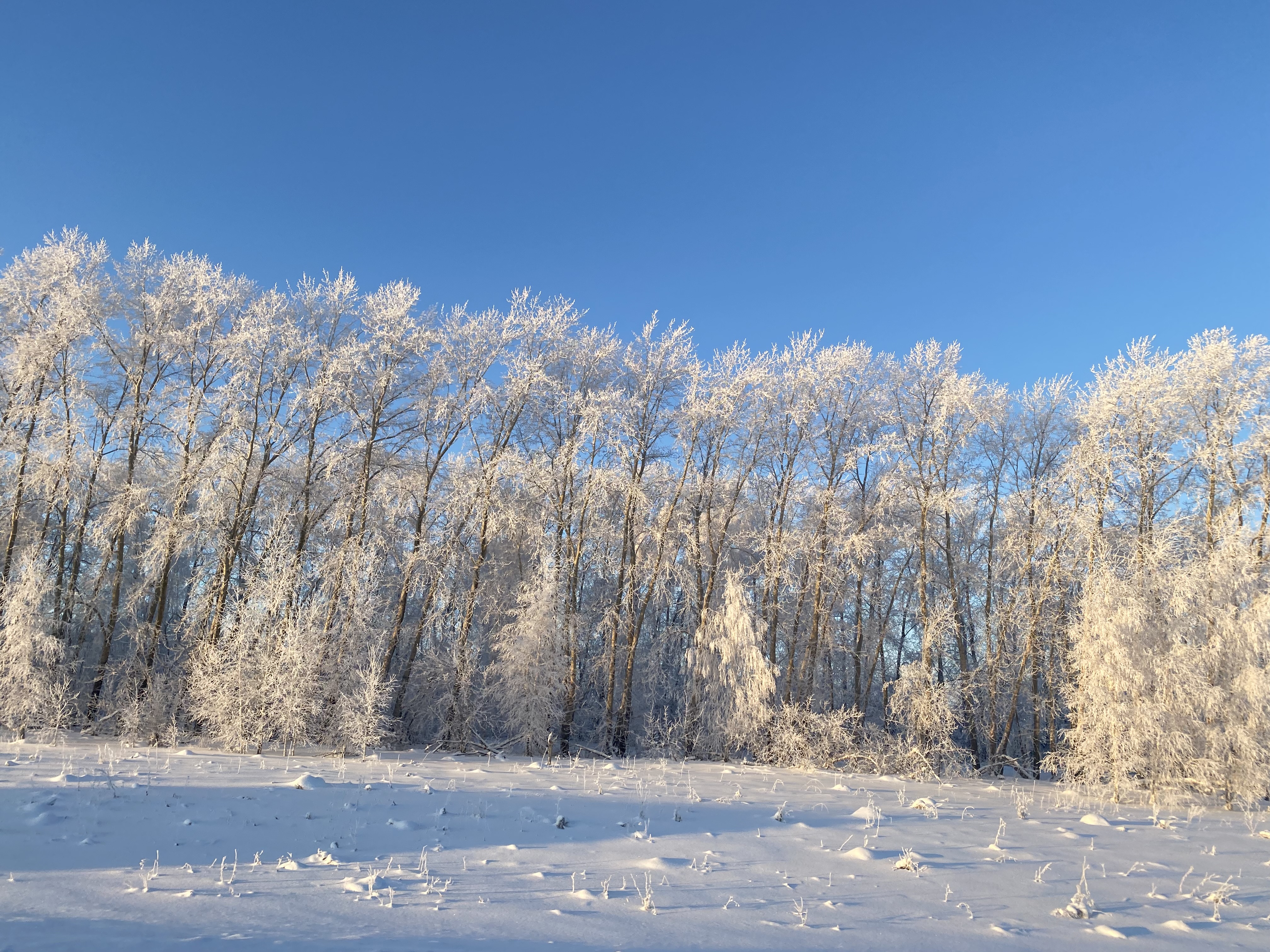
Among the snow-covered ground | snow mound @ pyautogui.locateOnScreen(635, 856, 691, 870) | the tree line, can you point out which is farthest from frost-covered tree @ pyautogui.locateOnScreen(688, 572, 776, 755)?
snow mound @ pyautogui.locateOnScreen(635, 856, 691, 870)

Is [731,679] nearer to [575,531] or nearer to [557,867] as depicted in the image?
[575,531]

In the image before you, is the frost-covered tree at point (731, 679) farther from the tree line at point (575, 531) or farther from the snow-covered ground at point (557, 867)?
the snow-covered ground at point (557, 867)

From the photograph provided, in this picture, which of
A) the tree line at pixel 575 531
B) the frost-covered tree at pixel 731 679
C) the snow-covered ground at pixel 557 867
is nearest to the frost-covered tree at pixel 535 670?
the tree line at pixel 575 531

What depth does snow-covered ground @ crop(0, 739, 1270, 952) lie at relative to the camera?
196 inches

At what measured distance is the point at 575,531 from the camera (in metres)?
21.4

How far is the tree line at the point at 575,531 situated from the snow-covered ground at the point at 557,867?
12.4ft

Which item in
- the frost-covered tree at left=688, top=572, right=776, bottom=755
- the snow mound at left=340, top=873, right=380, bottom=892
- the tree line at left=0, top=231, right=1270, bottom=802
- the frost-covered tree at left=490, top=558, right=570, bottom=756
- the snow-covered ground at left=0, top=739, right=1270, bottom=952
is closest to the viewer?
the snow-covered ground at left=0, top=739, right=1270, bottom=952

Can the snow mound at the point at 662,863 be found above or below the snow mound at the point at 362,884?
below

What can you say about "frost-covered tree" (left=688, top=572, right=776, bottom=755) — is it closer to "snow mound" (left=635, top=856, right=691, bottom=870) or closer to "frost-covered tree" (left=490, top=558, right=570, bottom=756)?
"frost-covered tree" (left=490, top=558, right=570, bottom=756)

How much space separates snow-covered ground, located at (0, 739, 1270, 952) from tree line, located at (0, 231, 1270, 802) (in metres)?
3.78

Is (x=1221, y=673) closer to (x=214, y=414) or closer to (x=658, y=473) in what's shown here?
(x=658, y=473)

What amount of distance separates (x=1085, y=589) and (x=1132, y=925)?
1129 cm

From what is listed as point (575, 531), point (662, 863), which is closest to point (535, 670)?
point (575, 531)

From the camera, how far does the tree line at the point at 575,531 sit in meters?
13.9
